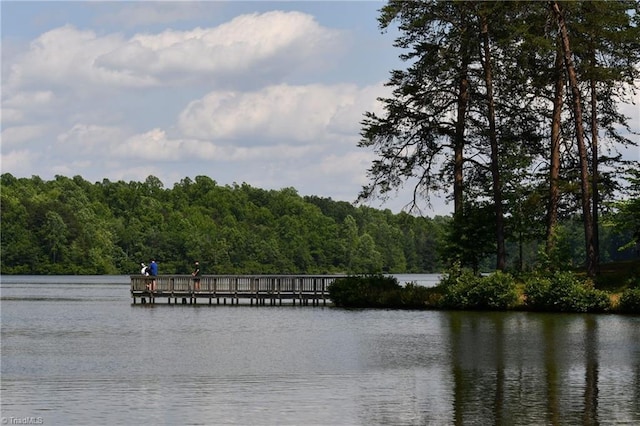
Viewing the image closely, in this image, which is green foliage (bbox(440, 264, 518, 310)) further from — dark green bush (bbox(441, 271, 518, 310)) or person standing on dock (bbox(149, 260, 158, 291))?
person standing on dock (bbox(149, 260, 158, 291))

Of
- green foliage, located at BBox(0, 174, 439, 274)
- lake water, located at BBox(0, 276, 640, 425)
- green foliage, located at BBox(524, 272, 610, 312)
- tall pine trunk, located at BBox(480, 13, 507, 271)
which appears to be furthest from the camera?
green foliage, located at BBox(0, 174, 439, 274)

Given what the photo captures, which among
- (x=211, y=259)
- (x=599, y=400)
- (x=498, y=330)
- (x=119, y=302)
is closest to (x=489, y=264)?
(x=211, y=259)

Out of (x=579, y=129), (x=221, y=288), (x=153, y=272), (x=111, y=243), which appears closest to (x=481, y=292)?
(x=579, y=129)

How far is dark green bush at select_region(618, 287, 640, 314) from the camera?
47.5 m

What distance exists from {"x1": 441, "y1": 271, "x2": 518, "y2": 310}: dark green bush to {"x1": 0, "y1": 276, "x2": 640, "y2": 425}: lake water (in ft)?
13.9

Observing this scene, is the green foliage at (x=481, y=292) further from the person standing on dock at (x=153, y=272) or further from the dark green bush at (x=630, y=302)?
the person standing on dock at (x=153, y=272)

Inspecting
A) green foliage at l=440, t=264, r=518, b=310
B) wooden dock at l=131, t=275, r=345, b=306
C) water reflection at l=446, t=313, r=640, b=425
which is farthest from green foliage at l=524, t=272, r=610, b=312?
wooden dock at l=131, t=275, r=345, b=306

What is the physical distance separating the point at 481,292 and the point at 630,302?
22.8 ft

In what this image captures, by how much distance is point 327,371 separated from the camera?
26703 mm

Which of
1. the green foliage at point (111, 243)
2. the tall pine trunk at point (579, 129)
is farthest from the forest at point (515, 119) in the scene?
the green foliage at point (111, 243)

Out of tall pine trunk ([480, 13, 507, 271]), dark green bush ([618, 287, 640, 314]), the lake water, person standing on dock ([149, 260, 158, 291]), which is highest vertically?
tall pine trunk ([480, 13, 507, 271])

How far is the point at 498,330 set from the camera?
3922 centimetres

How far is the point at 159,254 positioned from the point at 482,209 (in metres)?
121

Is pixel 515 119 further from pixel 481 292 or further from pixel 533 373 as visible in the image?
pixel 533 373
